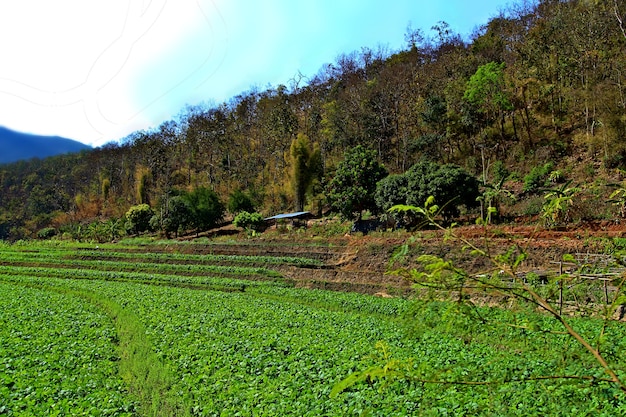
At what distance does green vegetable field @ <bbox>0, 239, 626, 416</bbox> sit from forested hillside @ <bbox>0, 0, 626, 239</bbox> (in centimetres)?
96

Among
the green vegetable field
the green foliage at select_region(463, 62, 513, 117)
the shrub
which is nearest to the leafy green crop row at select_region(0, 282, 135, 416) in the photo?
the green vegetable field

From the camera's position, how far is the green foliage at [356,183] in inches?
1109

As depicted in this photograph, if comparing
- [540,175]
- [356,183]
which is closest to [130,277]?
[356,183]

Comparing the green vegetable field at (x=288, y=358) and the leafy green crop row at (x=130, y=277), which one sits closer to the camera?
the green vegetable field at (x=288, y=358)

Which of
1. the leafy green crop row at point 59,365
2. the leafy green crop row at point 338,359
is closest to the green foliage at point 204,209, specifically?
the leafy green crop row at point 59,365

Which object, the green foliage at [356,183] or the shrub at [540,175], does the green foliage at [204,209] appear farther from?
the shrub at [540,175]

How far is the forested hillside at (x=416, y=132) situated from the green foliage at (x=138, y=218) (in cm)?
280

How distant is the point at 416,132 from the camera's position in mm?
37406

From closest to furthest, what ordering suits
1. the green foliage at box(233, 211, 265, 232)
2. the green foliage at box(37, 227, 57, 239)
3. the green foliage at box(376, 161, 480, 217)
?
the green foliage at box(376, 161, 480, 217) < the green foliage at box(233, 211, 265, 232) < the green foliage at box(37, 227, 57, 239)

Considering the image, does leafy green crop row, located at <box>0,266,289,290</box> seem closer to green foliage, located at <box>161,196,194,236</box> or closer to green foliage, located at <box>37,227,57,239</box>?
green foliage, located at <box>161,196,194,236</box>

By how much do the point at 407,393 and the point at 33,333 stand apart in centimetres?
920

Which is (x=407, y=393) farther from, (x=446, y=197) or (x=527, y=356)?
(x=446, y=197)

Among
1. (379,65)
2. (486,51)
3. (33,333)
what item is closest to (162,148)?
(379,65)

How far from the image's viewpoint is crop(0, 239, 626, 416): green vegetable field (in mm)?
1948
